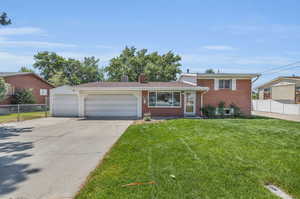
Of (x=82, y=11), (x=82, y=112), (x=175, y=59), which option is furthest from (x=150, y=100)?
(x=175, y=59)

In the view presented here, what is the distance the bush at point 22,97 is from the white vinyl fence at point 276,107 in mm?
29724

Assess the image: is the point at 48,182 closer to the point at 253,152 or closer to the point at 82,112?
the point at 253,152

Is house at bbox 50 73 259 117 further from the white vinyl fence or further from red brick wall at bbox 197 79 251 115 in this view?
the white vinyl fence

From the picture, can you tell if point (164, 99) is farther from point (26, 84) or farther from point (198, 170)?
point (26, 84)

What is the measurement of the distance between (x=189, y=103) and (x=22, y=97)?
18654mm

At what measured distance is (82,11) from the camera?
405 inches

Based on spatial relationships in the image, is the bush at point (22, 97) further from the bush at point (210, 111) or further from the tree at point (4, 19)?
the bush at point (210, 111)

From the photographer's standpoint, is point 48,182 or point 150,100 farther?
point 150,100

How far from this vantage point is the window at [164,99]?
14023 mm

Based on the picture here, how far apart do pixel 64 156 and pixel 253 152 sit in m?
5.48

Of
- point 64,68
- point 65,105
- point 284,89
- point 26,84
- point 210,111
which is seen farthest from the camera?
point 64,68

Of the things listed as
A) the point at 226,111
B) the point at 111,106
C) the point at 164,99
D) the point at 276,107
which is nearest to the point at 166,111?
the point at 164,99

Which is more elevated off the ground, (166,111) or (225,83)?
(225,83)

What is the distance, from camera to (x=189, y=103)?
1413 centimetres
